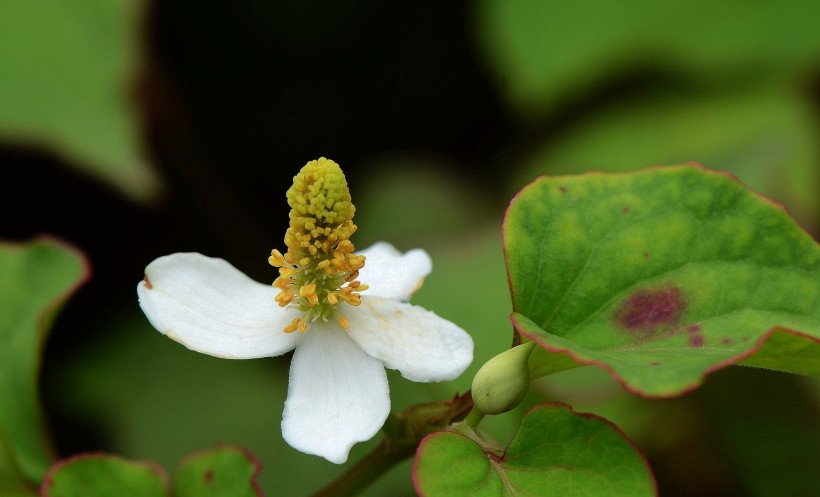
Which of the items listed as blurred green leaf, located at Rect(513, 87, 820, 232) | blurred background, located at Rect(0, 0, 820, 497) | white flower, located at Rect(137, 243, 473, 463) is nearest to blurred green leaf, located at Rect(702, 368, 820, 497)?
blurred background, located at Rect(0, 0, 820, 497)

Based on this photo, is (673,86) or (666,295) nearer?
(666,295)

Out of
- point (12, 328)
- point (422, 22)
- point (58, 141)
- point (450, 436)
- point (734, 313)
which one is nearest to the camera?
point (450, 436)

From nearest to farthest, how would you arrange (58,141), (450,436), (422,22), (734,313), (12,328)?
1. (450,436)
2. (734,313)
3. (12,328)
4. (58,141)
5. (422,22)

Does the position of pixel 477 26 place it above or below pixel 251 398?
above

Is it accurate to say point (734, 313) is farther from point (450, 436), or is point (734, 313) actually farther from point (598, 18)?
point (598, 18)

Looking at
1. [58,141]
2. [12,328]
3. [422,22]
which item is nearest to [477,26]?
[422,22]

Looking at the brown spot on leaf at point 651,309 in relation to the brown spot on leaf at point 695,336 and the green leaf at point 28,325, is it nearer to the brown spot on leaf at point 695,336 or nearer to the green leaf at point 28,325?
the brown spot on leaf at point 695,336

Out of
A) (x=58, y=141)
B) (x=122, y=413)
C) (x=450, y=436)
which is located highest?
(x=58, y=141)
